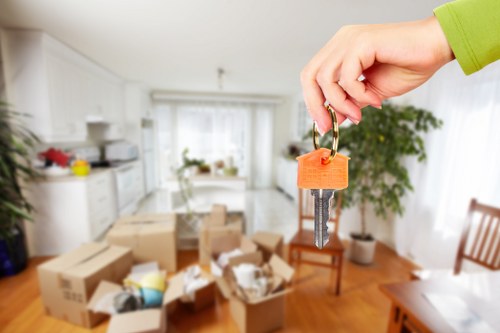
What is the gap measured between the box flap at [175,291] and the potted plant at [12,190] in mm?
1390

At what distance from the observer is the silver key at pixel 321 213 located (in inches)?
12.8

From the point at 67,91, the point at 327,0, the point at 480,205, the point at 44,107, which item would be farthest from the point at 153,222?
the point at 480,205

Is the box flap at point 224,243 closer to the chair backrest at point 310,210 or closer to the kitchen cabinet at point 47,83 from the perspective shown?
the chair backrest at point 310,210

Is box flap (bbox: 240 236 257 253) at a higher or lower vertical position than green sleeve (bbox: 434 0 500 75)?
lower

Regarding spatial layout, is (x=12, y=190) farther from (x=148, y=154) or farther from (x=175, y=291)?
(x=148, y=154)

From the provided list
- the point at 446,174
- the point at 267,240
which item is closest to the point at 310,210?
the point at 267,240

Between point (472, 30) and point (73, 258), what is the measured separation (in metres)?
2.27

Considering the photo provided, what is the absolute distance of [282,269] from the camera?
155 centimetres

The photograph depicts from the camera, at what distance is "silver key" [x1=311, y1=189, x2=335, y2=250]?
326 mm

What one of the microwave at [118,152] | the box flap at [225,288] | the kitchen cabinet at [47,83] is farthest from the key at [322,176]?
the microwave at [118,152]

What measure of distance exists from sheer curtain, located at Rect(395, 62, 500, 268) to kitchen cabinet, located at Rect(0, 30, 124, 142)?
3.34m

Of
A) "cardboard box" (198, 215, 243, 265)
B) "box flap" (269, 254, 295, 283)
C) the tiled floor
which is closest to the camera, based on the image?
"box flap" (269, 254, 295, 283)

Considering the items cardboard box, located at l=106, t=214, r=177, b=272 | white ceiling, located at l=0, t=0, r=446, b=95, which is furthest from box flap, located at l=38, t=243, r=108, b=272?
white ceiling, located at l=0, t=0, r=446, b=95

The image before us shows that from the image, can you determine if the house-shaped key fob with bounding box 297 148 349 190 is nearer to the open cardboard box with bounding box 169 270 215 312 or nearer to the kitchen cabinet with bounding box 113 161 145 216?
the open cardboard box with bounding box 169 270 215 312
